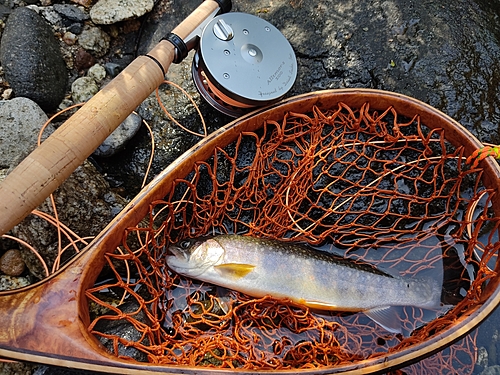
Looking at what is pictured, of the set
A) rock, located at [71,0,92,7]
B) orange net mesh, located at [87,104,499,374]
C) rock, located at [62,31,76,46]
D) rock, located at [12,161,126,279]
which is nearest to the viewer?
orange net mesh, located at [87,104,499,374]

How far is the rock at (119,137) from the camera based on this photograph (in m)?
3.21

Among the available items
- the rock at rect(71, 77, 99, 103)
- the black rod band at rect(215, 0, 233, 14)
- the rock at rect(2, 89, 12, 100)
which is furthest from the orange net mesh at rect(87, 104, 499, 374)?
the rock at rect(2, 89, 12, 100)

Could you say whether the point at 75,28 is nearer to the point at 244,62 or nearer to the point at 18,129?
the point at 18,129

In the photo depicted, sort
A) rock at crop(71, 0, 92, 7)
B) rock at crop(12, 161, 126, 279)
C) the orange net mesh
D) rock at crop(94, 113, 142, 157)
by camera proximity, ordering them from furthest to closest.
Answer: rock at crop(71, 0, 92, 7), rock at crop(94, 113, 142, 157), rock at crop(12, 161, 126, 279), the orange net mesh

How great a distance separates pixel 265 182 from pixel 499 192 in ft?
4.78

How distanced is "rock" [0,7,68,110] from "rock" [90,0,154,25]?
48 cm

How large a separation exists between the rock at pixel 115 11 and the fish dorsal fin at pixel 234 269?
2496mm

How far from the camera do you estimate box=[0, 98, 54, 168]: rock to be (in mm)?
2898

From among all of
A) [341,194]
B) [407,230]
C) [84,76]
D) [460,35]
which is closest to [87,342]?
[341,194]

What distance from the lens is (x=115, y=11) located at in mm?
3760

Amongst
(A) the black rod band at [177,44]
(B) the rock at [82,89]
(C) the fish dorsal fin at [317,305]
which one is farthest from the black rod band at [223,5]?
(C) the fish dorsal fin at [317,305]

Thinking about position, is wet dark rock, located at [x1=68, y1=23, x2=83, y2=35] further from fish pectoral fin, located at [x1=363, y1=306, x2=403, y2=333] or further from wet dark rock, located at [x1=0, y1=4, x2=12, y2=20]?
fish pectoral fin, located at [x1=363, y1=306, x2=403, y2=333]

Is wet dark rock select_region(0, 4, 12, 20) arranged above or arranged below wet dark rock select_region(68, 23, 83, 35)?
above

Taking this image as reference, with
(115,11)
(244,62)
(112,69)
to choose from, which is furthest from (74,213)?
(115,11)
